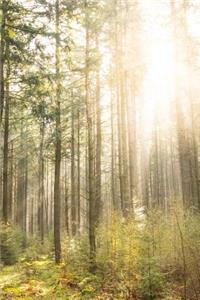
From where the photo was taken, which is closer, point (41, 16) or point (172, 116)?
point (41, 16)

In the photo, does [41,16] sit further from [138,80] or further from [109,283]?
[109,283]

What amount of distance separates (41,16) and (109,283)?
905 cm

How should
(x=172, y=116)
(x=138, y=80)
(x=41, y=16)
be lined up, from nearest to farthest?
(x=41, y=16) → (x=138, y=80) → (x=172, y=116)

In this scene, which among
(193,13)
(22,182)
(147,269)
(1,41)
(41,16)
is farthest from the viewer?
(22,182)

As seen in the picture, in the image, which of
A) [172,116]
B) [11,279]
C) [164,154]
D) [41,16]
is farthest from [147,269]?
[164,154]

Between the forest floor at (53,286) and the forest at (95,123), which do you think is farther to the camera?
the forest floor at (53,286)

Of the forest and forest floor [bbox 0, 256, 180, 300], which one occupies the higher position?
the forest

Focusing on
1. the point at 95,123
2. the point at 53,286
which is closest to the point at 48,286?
the point at 53,286

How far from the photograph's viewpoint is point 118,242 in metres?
9.59

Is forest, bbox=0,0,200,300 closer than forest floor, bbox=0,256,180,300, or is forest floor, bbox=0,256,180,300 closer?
forest, bbox=0,0,200,300

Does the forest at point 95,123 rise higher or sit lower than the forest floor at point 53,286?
higher

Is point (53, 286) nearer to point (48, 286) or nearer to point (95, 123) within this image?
point (48, 286)

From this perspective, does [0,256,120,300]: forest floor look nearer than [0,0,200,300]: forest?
No

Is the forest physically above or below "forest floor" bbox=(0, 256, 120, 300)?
above
